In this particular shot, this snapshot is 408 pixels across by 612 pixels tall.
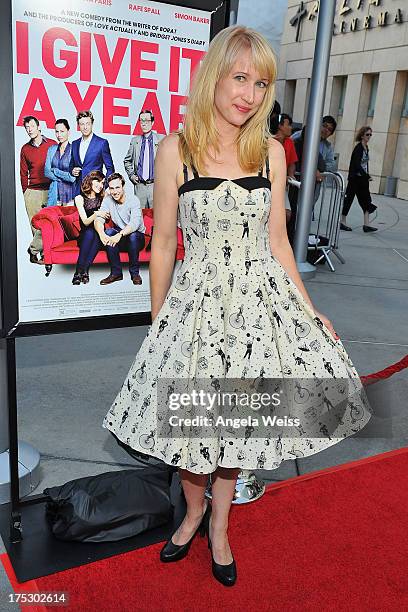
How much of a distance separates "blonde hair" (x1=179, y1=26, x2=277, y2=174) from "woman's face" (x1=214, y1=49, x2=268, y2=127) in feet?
0.06

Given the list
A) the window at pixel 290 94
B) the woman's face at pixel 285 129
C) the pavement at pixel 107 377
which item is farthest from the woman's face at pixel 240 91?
the window at pixel 290 94

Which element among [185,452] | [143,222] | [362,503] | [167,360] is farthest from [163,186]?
[362,503]

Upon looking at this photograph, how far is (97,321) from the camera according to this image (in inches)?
103

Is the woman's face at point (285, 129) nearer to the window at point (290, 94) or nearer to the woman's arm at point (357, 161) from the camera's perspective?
the woman's arm at point (357, 161)

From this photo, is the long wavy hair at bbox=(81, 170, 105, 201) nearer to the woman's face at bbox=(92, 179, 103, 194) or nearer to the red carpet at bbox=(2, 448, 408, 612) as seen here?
the woman's face at bbox=(92, 179, 103, 194)

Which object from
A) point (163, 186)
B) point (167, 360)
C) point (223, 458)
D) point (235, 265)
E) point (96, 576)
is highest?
point (163, 186)

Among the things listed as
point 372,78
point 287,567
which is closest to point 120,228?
point 287,567

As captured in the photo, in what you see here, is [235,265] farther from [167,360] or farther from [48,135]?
[48,135]

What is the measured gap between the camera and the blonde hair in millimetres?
2141

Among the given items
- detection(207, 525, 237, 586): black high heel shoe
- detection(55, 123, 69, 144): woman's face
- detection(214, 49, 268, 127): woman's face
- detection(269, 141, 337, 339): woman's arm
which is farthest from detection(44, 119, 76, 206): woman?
detection(207, 525, 237, 586): black high heel shoe

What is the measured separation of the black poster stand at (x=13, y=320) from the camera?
2.19 m

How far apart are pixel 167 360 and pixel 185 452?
34 cm

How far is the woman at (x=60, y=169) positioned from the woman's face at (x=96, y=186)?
8 centimetres

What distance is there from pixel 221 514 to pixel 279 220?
1.21m
